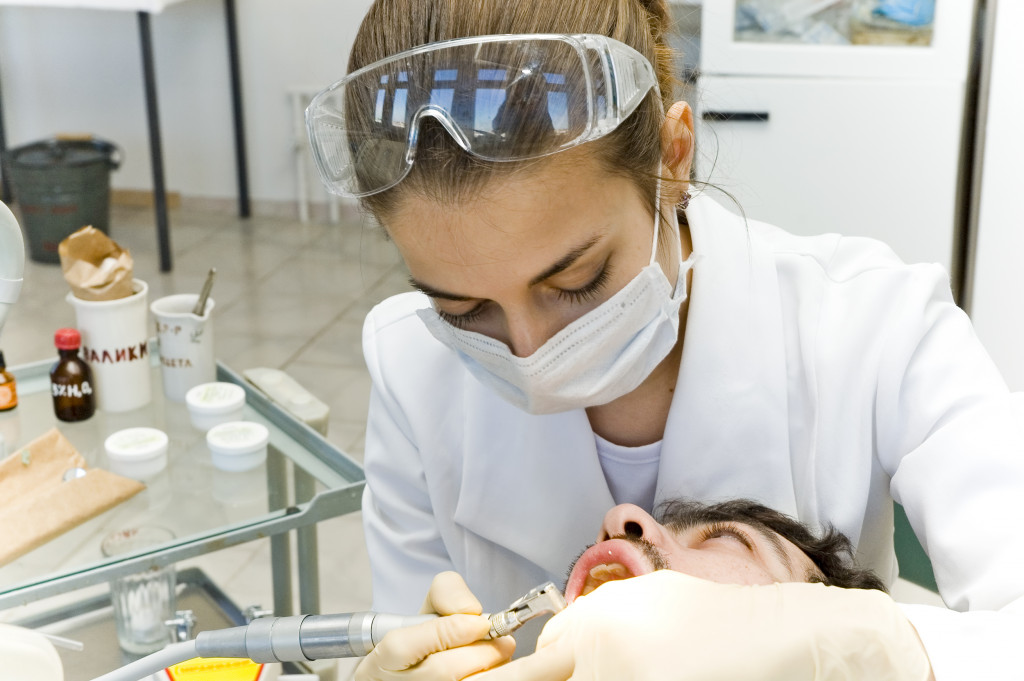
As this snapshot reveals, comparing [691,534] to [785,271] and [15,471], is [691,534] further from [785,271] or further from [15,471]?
[15,471]

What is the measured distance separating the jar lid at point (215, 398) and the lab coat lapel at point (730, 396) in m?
0.89

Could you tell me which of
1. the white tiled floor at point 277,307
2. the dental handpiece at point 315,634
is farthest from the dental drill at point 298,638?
the white tiled floor at point 277,307

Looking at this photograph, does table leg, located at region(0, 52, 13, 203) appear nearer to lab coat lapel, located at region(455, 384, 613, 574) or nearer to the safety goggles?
lab coat lapel, located at region(455, 384, 613, 574)

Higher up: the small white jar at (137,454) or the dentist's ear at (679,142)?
the dentist's ear at (679,142)

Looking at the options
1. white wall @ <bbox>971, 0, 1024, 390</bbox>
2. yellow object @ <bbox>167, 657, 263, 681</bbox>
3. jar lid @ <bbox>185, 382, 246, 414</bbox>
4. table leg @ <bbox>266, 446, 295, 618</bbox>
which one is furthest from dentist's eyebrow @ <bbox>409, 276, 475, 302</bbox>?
white wall @ <bbox>971, 0, 1024, 390</bbox>

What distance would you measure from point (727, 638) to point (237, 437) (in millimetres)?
1087

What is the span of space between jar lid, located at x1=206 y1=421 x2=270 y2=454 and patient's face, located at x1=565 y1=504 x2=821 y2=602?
0.78 meters

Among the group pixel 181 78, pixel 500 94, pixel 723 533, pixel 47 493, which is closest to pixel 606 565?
pixel 723 533

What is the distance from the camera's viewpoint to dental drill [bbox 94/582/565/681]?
90cm

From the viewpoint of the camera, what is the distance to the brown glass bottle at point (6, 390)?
6.07ft

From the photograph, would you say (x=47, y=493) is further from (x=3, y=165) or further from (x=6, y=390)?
(x=3, y=165)

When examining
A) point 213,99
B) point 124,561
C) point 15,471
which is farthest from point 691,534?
point 213,99

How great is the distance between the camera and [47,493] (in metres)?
1.57

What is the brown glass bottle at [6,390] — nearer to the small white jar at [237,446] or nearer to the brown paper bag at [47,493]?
the brown paper bag at [47,493]
